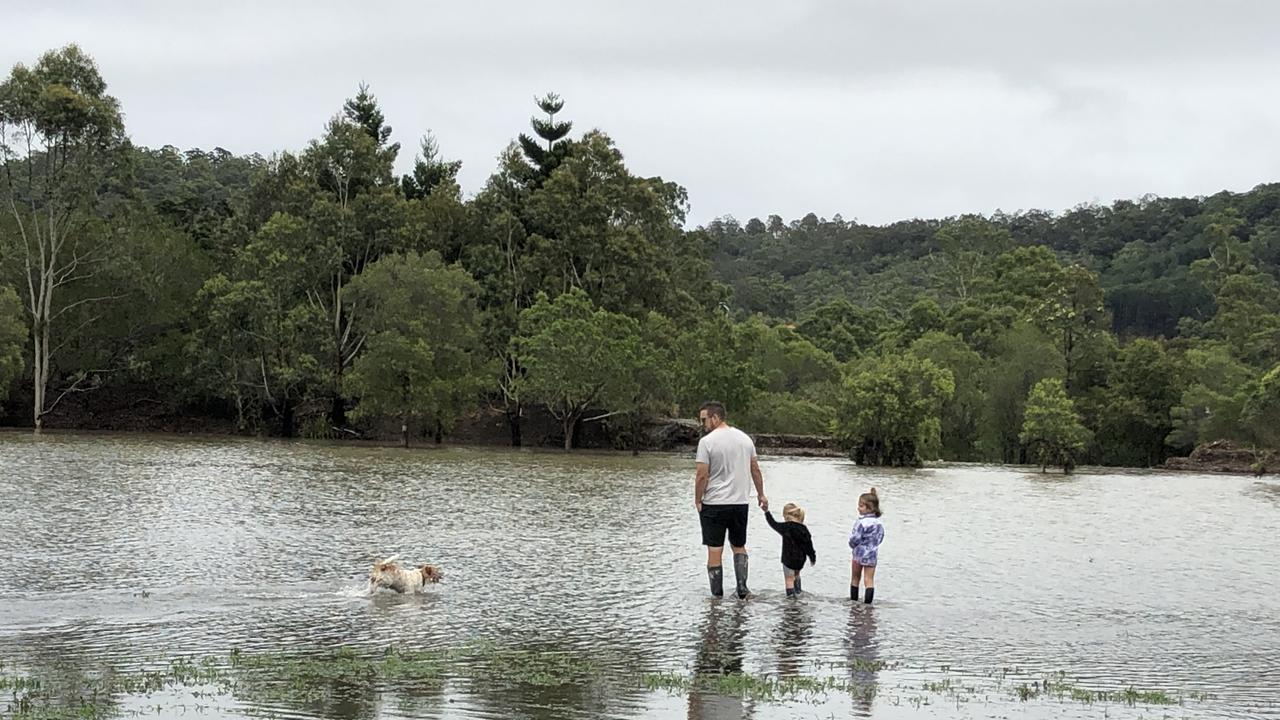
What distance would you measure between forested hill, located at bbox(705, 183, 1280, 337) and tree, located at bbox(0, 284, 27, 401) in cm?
8789

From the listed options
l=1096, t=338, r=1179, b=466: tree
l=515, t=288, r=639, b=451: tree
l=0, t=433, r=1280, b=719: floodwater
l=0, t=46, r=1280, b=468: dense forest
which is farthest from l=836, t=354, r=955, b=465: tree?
l=0, t=433, r=1280, b=719: floodwater

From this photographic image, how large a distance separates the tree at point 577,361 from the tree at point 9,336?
22.9 m

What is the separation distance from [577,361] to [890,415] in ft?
49.0

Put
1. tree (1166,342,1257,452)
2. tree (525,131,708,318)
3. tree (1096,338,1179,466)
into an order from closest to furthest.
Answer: tree (1166,342,1257,452) → tree (525,131,708,318) → tree (1096,338,1179,466)

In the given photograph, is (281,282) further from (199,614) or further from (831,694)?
(831,694)

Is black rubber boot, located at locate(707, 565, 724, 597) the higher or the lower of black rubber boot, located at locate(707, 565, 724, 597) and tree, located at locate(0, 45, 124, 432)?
the lower

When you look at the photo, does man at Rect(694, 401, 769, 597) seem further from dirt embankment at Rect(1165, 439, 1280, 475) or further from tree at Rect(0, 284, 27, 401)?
tree at Rect(0, 284, 27, 401)

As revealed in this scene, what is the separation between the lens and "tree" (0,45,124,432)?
62531 mm

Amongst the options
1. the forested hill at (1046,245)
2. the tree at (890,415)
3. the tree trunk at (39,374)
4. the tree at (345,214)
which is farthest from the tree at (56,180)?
the forested hill at (1046,245)

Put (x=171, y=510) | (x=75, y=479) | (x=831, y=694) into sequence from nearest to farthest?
(x=831, y=694)
(x=171, y=510)
(x=75, y=479)

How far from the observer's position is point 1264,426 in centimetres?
6838

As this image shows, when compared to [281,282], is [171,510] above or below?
below

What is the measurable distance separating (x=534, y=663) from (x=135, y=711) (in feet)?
10.6

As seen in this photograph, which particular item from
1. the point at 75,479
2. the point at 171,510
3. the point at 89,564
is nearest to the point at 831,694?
the point at 89,564
